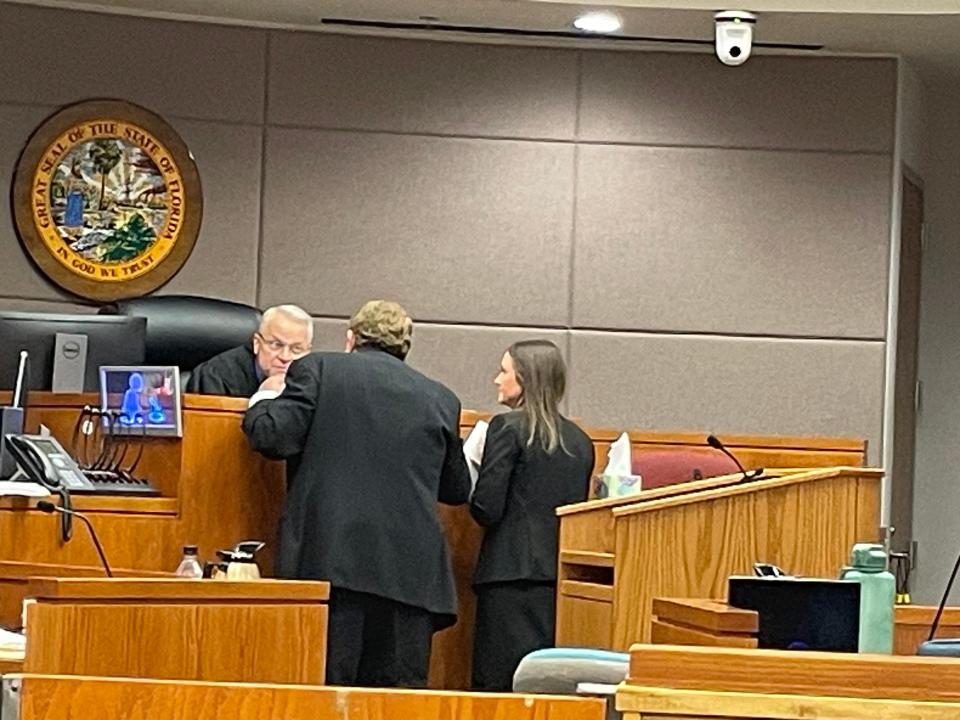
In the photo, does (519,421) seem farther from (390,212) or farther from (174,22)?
(174,22)

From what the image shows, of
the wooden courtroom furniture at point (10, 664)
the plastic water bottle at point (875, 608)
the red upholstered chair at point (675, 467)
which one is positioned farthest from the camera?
the red upholstered chair at point (675, 467)

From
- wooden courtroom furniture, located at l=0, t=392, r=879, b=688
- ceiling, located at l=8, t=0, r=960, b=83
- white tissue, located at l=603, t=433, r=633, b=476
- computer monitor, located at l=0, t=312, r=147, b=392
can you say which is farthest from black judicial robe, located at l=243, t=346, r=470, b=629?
ceiling, located at l=8, t=0, r=960, b=83

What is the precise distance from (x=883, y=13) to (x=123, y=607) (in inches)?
166

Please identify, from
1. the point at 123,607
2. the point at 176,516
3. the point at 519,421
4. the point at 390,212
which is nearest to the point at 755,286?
the point at 390,212

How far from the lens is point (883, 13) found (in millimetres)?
6668

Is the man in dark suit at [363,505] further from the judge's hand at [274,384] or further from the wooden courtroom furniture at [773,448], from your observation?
the wooden courtroom furniture at [773,448]

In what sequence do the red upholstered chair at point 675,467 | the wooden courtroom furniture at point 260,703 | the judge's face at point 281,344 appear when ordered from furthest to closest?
the red upholstered chair at point 675,467
the judge's face at point 281,344
the wooden courtroom furniture at point 260,703

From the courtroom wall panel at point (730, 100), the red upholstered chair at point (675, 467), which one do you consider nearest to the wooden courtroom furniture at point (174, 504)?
the red upholstered chair at point (675, 467)

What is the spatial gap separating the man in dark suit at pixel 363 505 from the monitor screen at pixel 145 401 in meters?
0.19

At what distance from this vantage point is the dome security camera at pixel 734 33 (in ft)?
22.1

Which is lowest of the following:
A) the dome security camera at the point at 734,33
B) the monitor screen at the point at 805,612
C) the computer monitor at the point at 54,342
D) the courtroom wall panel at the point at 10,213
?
the monitor screen at the point at 805,612

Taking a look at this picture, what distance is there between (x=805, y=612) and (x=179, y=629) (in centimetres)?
111

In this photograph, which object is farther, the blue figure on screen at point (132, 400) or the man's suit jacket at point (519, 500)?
the man's suit jacket at point (519, 500)

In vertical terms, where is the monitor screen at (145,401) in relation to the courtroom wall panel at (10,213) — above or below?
below
